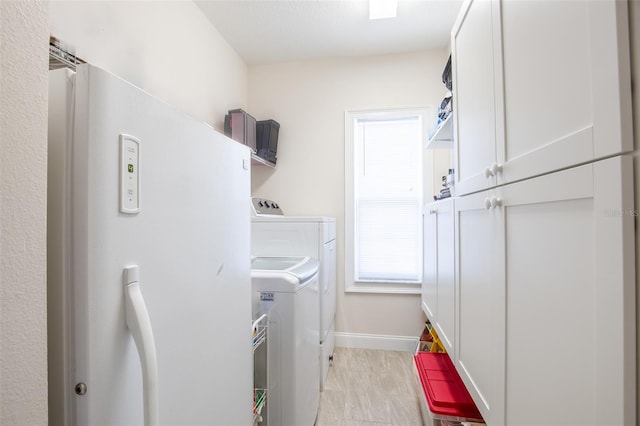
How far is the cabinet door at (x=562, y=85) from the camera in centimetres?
46

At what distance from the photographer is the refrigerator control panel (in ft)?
1.63

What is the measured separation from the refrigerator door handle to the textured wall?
108 millimetres

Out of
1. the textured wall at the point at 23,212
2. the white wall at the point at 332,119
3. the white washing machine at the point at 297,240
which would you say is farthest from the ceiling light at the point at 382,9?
the textured wall at the point at 23,212

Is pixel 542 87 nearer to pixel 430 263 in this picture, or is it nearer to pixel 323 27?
pixel 430 263

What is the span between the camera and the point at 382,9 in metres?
1.99

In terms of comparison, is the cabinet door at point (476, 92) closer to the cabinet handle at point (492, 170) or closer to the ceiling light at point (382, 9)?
the cabinet handle at point (492, 170)

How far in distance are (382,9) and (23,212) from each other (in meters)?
2.27

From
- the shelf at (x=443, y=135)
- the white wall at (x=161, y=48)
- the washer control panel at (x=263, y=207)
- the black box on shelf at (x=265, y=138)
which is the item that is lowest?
the washer control panel at (x=263, y=207)

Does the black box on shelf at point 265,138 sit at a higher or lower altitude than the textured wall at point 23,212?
higher

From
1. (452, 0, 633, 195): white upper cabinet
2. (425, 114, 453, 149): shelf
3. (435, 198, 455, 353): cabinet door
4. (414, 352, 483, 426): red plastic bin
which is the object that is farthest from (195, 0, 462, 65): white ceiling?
(414, 352, 483, 426): red plastic bin

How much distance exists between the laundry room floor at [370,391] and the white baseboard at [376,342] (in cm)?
5

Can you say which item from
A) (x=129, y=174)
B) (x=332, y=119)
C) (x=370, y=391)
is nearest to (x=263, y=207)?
(x=332, y=119)

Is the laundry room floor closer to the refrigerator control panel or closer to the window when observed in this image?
the window

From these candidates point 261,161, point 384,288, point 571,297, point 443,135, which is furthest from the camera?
point 384,288
